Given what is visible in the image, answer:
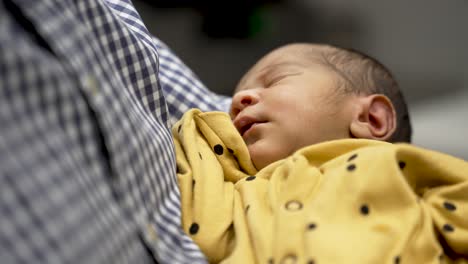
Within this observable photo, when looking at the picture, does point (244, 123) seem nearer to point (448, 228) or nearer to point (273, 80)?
point (273, 80)

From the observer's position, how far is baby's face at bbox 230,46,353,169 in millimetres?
851

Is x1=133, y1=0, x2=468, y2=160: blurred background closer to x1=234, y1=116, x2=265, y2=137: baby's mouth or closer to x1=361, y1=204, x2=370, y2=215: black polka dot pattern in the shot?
x1=234, y1=116, x2=265, y2=137: baby's mouth

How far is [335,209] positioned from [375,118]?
342 millimetres

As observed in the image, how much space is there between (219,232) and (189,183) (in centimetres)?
9

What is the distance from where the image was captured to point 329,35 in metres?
1.92

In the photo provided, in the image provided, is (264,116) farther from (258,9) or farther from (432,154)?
(258,9)

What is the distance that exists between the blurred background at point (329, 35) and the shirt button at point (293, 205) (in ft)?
4.26

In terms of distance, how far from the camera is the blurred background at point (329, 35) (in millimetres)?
1903

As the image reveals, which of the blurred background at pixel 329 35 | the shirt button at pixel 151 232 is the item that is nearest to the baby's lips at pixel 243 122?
the shirt button at pixel 151 232

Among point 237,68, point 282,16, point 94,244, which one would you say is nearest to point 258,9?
point 282,16

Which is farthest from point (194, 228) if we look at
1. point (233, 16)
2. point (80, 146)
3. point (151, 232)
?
point (233, 16)

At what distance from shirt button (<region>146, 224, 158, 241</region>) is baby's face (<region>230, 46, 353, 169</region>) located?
28 cm

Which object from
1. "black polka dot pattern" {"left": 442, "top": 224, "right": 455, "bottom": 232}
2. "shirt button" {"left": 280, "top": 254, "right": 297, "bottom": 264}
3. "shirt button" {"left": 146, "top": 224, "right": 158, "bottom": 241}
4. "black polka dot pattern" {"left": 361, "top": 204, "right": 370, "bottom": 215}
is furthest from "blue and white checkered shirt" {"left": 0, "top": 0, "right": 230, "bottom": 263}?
"black polka dot pattern" {"left": 442, "top": 224, "right": 455, "bottom": 232}

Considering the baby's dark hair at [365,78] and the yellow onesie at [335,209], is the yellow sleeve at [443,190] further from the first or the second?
the baby's dark hair at [365,78]
